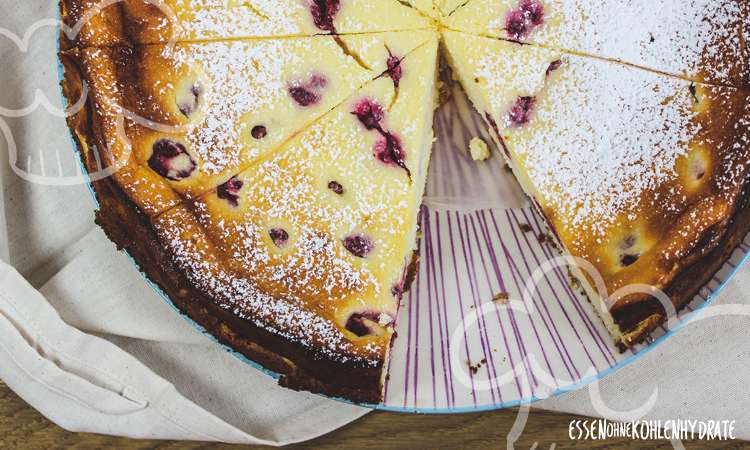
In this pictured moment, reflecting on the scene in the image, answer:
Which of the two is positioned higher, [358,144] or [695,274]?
[358,144]

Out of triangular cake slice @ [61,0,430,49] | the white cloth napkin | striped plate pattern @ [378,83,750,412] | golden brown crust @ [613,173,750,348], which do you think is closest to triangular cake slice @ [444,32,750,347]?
golden brown crust @ [613,173,750,348]

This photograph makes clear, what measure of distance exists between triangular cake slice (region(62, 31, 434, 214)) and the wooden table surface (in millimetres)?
842

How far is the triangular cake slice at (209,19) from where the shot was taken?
6.10ft

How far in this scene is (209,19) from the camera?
1.89m

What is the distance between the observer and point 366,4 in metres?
1.93

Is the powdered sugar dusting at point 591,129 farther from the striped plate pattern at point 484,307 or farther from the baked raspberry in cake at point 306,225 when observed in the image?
the baked raspberry in cake at point 306,225

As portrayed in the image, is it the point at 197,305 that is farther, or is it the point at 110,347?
the point at 110,347

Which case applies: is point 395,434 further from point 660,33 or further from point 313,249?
point 660,33

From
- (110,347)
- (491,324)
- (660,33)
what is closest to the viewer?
(660,33)

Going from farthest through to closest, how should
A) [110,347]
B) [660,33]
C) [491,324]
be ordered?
[110,347] < [491,324] < [660,33]

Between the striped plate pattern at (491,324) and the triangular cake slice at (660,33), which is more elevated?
the triangular cake slice at (660,33)

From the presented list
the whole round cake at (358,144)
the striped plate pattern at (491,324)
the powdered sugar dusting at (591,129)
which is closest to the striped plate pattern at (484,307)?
the striped plate pattern at (491,324)

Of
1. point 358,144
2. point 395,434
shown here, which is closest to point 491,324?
point 395,434

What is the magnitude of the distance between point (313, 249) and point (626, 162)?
0.83 metres
